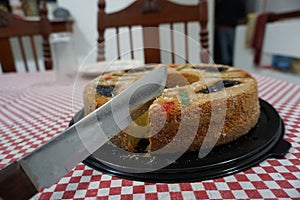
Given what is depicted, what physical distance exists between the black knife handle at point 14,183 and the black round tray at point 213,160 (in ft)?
0.39

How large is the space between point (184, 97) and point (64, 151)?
228 mm

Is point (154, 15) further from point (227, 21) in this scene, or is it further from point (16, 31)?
point (227, 21)

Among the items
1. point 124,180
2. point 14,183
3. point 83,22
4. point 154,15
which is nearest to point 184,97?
point 124,180

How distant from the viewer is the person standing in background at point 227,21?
351 centimetres

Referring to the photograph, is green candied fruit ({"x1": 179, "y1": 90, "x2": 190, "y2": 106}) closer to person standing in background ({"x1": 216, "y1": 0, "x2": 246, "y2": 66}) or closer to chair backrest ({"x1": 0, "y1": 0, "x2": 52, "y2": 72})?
chair backrest ({"x1": 0, "y1": 0, "x2": 52, "y2": 72})

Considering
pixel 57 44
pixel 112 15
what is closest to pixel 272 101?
pixel 112 15

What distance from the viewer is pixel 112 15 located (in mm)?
1156

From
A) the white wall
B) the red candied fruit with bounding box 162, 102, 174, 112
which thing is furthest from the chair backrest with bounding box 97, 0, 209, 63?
the white wall

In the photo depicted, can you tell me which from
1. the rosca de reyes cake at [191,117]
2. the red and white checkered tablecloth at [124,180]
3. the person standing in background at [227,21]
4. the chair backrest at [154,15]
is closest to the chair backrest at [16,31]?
the chair backrest at [154,15]

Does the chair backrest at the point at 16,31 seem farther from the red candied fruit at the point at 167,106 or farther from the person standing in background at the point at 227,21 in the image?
the person standing in background at the point at 227,21

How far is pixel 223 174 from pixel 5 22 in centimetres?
141

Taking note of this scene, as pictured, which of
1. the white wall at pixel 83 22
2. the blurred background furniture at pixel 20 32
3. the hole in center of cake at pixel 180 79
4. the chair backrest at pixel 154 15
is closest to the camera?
the hole in center of cake at pixel 180 79

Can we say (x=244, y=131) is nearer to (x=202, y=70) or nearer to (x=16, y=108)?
(x=202, y=70)

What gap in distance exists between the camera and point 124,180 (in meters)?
0.33
